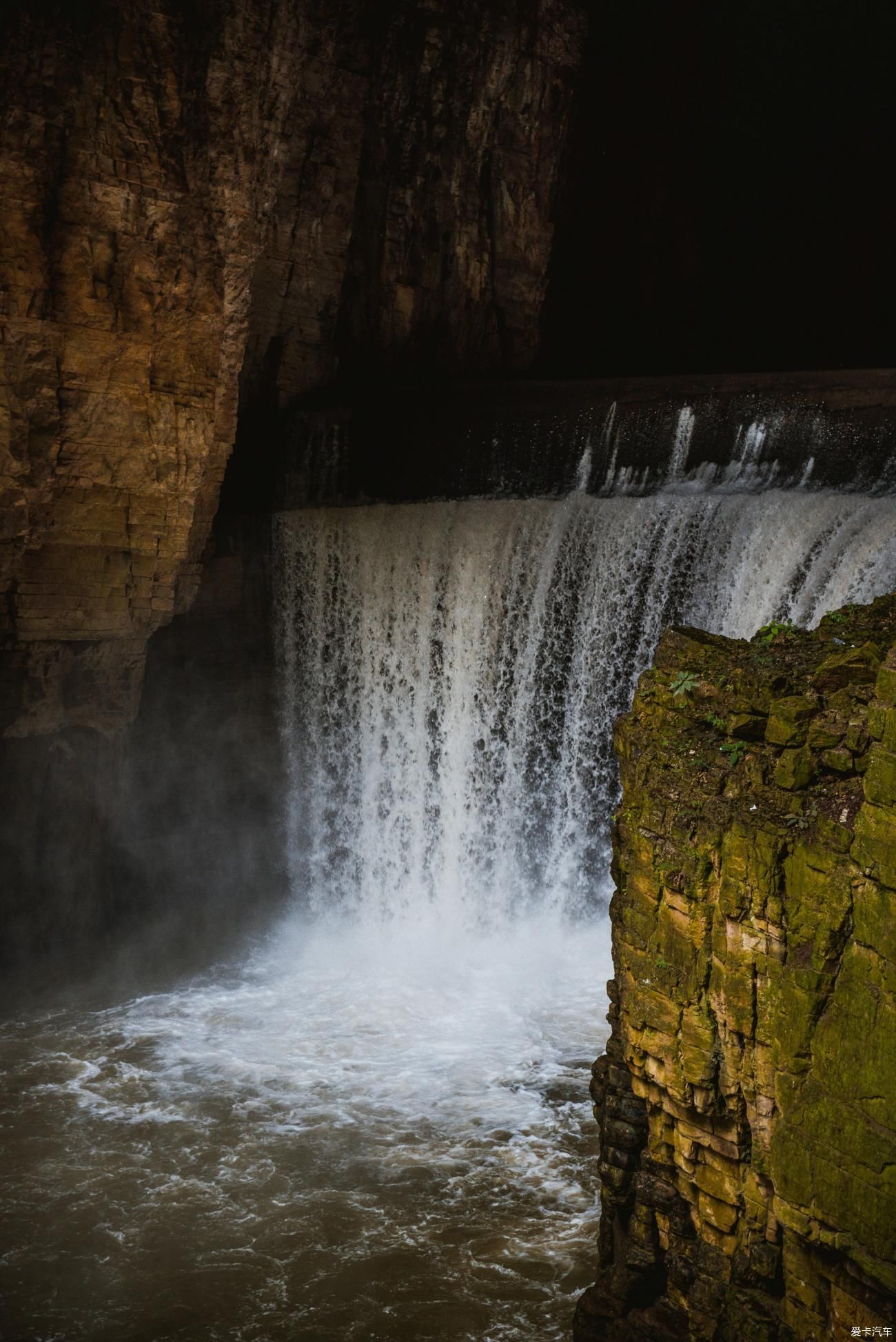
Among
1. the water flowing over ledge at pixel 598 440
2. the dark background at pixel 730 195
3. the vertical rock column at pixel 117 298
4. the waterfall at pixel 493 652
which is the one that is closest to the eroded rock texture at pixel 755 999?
the waterfall at pixel 493 652

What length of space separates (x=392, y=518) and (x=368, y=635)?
1.27 m

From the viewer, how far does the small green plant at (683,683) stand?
18.5ft

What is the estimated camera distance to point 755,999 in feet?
15.9

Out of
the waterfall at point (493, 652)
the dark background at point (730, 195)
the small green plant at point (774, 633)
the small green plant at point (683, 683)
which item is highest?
the dark background at point (730, 195)

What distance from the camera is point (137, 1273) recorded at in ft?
23.7

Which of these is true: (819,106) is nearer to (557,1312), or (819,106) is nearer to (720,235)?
(720,235)

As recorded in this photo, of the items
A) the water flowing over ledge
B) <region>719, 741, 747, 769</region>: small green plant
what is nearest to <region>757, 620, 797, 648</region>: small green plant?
<region>719, 741, 747, 769</region>: small green plant

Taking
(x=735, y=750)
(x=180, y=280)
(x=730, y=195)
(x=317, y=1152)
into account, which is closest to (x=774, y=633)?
(x=735, y=750)

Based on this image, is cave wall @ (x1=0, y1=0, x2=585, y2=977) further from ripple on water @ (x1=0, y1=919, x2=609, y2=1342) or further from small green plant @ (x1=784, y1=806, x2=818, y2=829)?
small green plant @ (x1=784, y1=806, x2=818, y2=829)

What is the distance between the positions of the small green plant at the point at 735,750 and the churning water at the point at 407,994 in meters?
3.51

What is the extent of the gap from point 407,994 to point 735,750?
6714mm

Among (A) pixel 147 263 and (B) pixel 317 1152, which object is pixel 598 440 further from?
(B) pixel 317 1152

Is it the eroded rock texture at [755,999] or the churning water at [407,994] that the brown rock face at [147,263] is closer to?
the churning water at [407,994]

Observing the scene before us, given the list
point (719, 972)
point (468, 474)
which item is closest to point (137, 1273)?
point (719, 972)
